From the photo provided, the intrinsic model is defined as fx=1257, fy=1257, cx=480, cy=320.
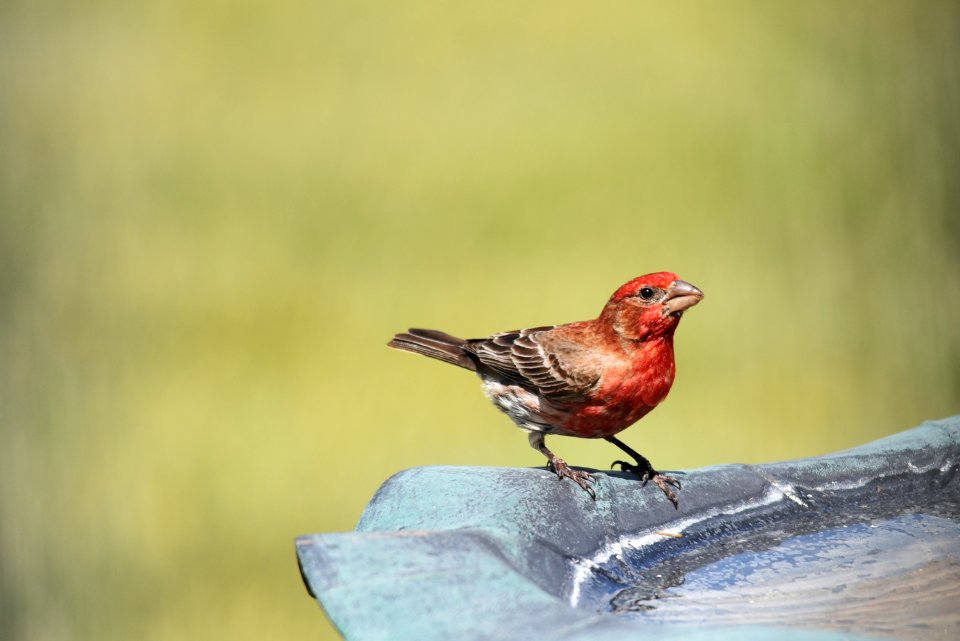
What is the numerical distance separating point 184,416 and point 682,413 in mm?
2867

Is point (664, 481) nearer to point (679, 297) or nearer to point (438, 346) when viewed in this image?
point (679, 297)

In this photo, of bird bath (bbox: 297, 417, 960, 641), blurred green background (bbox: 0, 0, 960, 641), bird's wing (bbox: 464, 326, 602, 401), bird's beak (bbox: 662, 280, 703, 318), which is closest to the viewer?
bird bath (bbox: 297, 417, 960, 641)

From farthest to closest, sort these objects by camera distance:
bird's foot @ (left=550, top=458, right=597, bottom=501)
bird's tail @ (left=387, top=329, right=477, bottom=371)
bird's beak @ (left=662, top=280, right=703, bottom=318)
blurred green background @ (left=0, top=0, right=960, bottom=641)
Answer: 1. blurred green background @ (left=0, top=0, right=960, bottom=641)
2. bird's tail @ (left=387, top=329, right=477, bottom=371)
3. bird's beak @ (left=662, top=280, right=703, bottom=318)
4. bird's foot @ (left=550, top=458, right=597, bottom=501)

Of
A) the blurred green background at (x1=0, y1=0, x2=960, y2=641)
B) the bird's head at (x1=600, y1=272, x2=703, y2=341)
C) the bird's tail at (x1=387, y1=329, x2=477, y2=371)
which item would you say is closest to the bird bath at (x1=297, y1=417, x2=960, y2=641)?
the bird's head at (x1=600, y1=272, x2=703, y2=341)

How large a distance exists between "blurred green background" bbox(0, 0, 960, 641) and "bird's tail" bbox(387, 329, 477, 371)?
1965mm

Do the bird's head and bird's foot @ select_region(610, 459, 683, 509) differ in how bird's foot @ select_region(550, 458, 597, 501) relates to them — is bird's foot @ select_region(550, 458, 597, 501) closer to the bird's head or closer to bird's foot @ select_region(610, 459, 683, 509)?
bird's foot @ select_region(610, 459, 683, 509)

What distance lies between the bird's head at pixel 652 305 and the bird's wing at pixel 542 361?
0.52ft

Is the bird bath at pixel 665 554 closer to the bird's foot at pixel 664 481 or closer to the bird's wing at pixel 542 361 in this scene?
the bird's foot at pixel 664 481

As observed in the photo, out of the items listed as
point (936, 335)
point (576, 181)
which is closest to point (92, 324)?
point (576, 181)

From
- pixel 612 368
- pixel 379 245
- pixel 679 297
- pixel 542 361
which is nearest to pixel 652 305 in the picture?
pixel 679 297

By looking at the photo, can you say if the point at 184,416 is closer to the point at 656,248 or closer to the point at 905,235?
the point at 656,248

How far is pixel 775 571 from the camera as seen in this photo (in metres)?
3.08

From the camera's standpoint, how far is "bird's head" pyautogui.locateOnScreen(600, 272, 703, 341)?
3.71 metres

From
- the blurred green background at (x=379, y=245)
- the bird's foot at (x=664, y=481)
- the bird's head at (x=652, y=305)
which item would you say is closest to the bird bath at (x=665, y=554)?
the bird's foot at (x=664, y=481)
